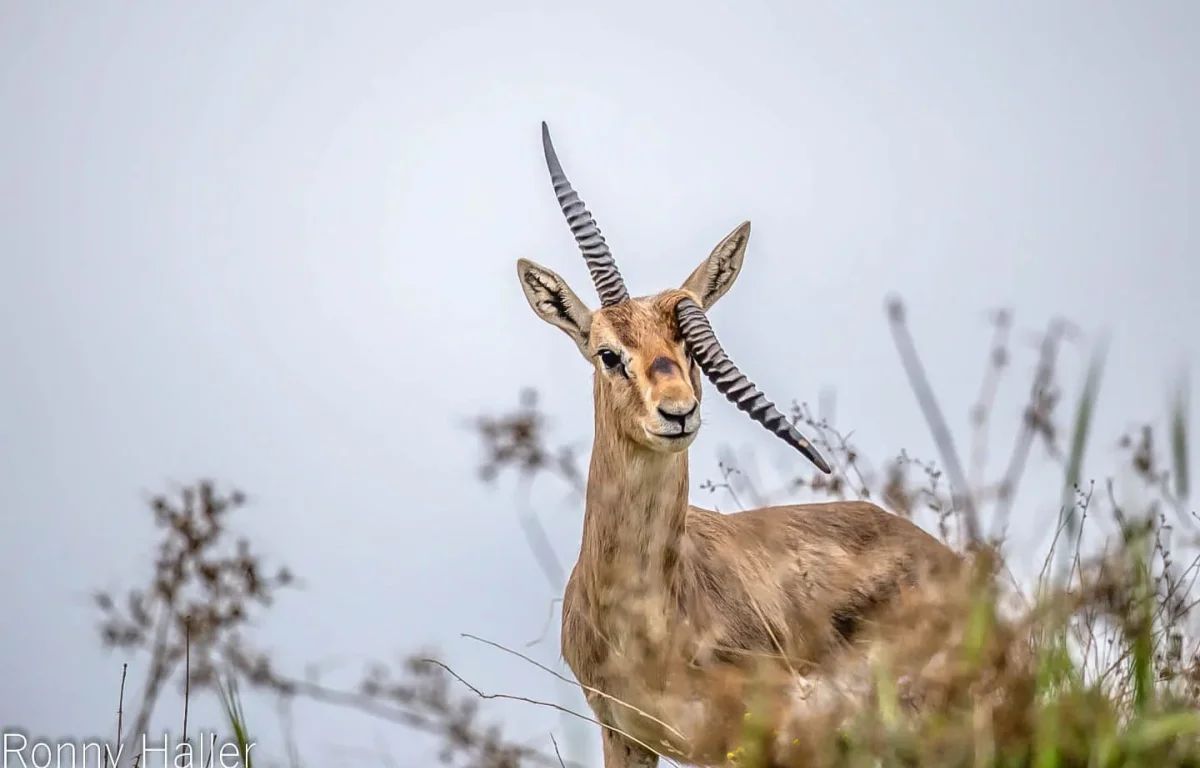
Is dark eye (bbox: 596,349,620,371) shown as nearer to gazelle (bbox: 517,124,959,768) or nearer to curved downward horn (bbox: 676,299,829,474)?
gazelle (bbox: 517,124,959,768)

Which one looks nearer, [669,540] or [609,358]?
[669,540]

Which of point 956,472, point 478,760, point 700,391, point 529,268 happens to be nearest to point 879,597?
point 700,391

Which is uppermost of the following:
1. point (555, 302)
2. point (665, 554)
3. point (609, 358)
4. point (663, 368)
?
point (555, 302)

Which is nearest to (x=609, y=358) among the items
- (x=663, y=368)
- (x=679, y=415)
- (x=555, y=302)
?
(x=663, y=368)

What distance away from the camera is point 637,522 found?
25.4 feet

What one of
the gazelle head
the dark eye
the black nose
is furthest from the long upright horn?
the black nose

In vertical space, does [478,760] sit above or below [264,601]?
below

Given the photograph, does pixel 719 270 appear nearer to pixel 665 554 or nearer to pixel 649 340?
pixel 649 340

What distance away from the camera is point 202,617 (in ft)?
20.4

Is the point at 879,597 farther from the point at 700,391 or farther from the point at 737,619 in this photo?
the point at 700,391

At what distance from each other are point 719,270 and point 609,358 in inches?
50.4

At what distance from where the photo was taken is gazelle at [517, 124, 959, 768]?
7.20m

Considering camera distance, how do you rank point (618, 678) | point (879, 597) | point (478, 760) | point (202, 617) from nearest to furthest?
point (478, 760) → point (202, 617) → point (618, 678) → point (879, 597)

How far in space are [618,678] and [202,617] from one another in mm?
2045
